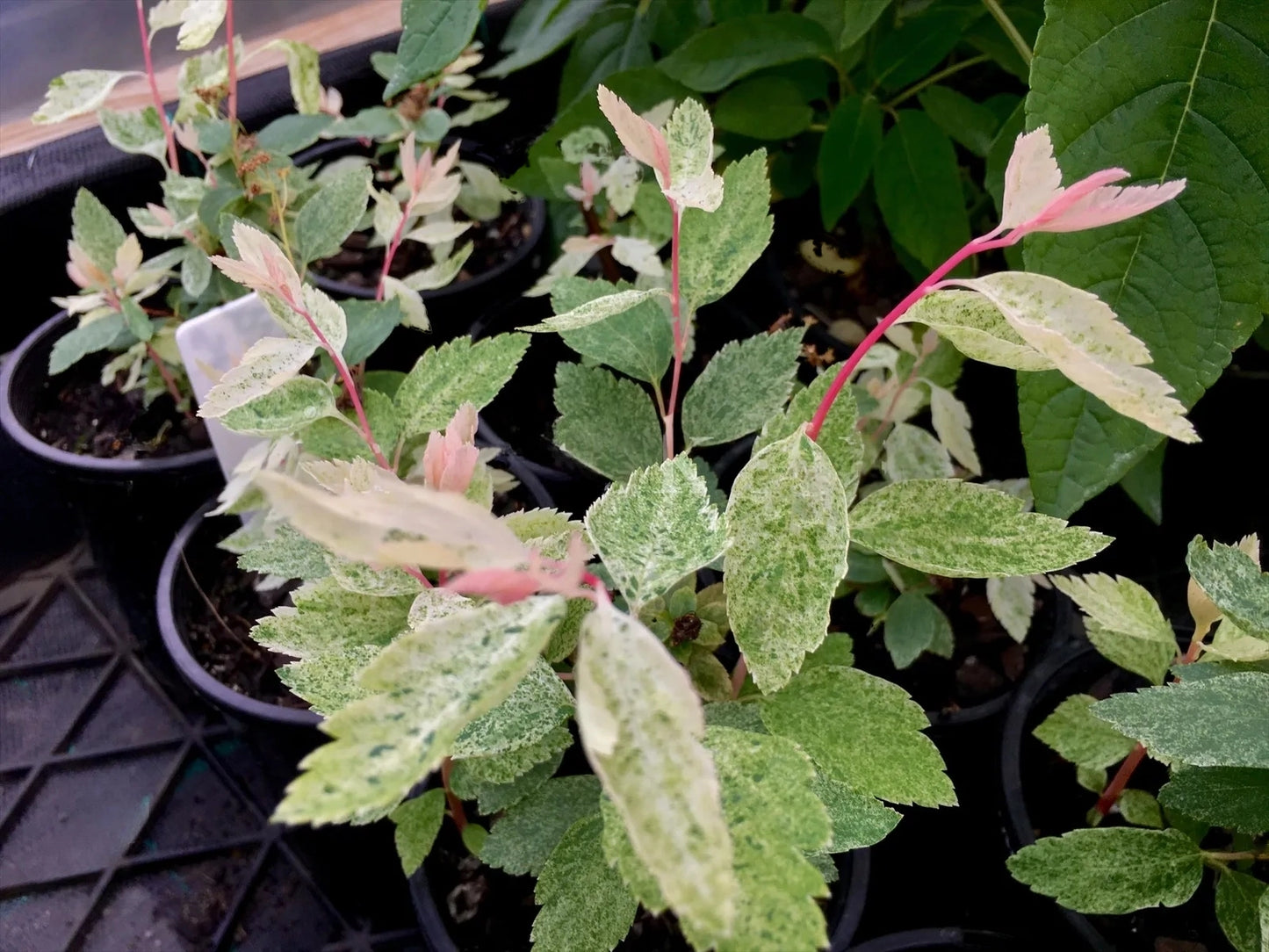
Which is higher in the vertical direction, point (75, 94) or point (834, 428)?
point (75, 94)

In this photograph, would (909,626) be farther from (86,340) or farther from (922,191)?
(86,340)

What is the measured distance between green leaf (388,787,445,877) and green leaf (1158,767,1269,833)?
36cm

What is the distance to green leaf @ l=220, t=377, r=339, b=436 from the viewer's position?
437 mm

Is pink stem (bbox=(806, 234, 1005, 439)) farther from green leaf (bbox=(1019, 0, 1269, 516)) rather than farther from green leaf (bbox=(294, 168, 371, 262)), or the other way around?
green leaf (bbox=(294, 168, 371, 262))

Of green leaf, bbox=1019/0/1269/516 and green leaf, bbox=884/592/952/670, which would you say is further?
green leaf, bbox=884/592/952/670

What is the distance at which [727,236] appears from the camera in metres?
0.46

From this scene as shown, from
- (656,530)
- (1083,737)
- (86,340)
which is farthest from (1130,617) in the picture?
(86,340)

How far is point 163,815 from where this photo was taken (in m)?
0.83

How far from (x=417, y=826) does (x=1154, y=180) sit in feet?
1.72

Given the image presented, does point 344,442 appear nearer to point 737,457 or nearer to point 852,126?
point 737,457

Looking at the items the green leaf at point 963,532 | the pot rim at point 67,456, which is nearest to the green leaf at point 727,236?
the green leaf at point 963,532

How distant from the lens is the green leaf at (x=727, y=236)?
453 mm

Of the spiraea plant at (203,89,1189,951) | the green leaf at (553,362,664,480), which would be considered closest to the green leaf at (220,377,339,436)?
the spiraea plant at (203,89,1189,951)

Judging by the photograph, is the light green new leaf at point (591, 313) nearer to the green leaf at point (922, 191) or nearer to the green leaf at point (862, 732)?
the green leaf at point (862, 732)
